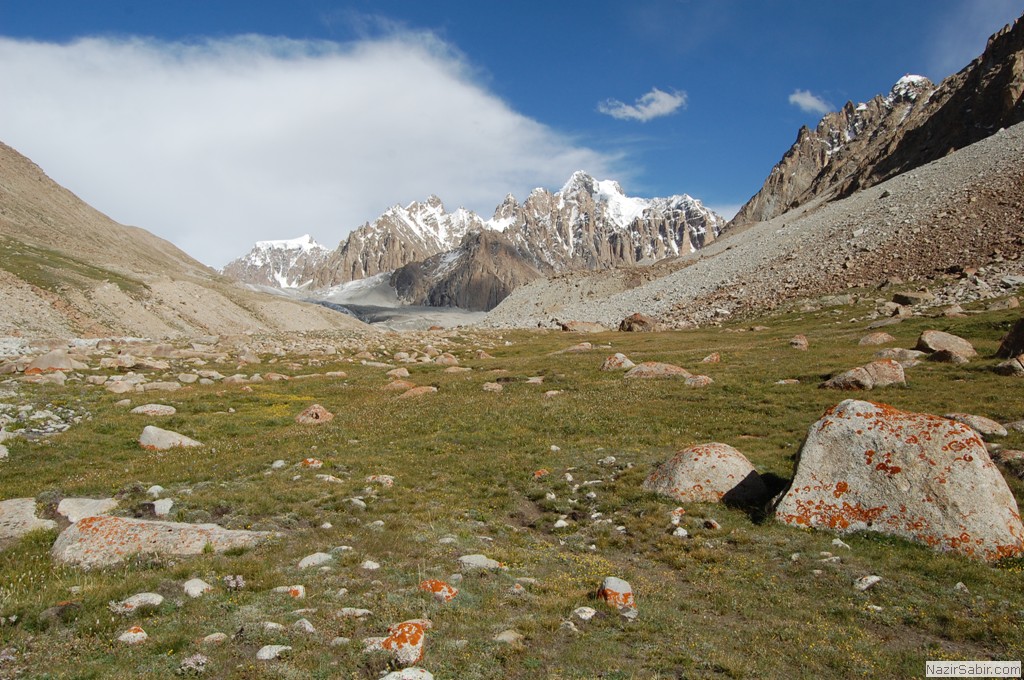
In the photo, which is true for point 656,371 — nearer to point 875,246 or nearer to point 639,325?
point 639,325

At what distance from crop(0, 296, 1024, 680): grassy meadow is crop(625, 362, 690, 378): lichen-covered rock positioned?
4224mm

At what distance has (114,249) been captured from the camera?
15900 centimetres

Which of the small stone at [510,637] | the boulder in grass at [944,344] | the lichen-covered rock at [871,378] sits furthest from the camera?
the boulder in grass at [944,344]

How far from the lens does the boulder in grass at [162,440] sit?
2345 centimetres

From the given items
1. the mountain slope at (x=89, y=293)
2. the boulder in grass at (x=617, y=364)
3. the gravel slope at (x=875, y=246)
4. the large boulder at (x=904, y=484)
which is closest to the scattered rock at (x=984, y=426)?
the large boulder at (x=904, y=484)

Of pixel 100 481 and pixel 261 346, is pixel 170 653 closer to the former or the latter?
pixel 100 481

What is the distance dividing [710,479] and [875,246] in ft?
244

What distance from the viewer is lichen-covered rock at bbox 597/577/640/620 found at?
10398mm

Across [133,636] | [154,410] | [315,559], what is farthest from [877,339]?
[154,410]

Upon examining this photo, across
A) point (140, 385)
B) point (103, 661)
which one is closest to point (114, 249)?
point (140, 385)

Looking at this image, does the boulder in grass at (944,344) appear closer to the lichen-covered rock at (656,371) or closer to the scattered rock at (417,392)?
the lichen-covered rock at (656,371)

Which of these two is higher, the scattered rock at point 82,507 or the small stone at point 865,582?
the small stone at point 865,582

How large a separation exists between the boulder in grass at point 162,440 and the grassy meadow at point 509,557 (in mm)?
591

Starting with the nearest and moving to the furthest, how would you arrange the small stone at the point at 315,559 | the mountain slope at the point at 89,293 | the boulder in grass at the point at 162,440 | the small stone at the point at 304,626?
the small stone at the point at 304,626
the small stone at the point at 315,559
the boulder in grass at the point at 162,440
the mountain slope at the point at 89,293
